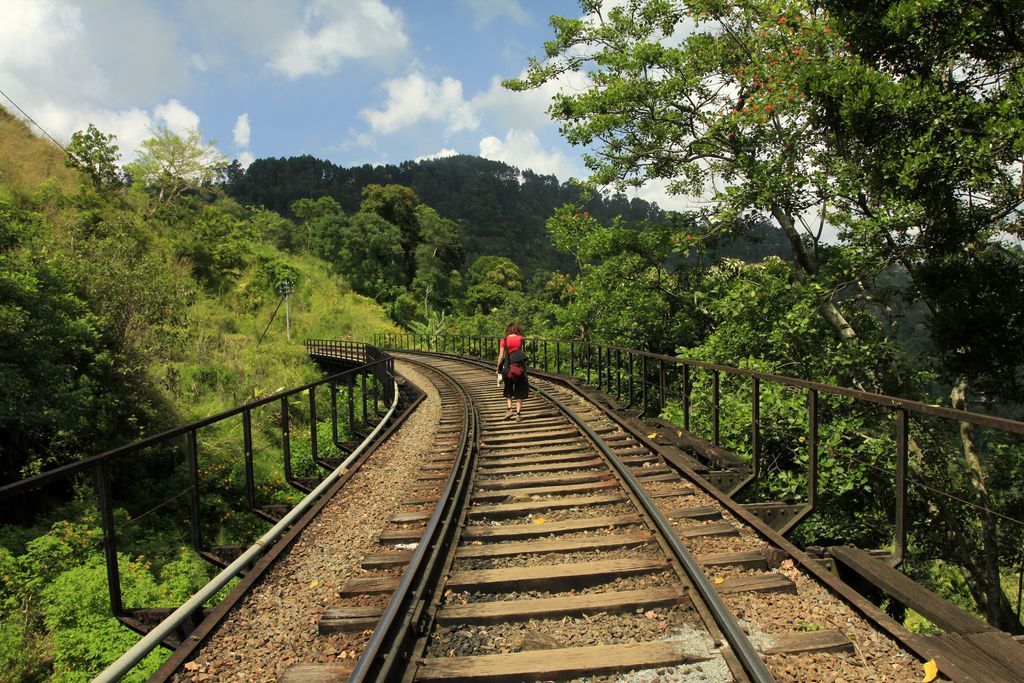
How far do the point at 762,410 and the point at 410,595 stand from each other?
819 centimetres

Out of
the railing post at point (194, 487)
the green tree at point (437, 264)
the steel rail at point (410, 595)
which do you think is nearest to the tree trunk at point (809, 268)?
the steel rail at point (410, 595)

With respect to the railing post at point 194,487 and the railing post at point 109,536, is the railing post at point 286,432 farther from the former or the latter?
the railing post at point 109,536

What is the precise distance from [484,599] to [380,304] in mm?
66438

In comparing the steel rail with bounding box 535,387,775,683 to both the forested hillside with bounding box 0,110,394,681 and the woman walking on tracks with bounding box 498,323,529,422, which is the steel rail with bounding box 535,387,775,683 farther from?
the woman walking on tracks with bounding box 498,323,529,422

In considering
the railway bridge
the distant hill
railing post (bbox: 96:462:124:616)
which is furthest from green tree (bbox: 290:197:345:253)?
railing post (bbox: 96:462:124:616)

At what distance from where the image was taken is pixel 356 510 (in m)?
5.96

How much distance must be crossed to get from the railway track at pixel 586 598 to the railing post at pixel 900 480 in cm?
79

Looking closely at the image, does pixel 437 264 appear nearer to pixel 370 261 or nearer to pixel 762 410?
pixel 370 261

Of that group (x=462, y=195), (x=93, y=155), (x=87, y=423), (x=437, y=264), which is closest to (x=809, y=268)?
(x=87, y=423)

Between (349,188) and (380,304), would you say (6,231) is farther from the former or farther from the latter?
(349,188)

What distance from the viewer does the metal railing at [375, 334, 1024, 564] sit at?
Result: 3.86 meters

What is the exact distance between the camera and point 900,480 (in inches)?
151

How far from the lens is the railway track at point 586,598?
285 centimetres

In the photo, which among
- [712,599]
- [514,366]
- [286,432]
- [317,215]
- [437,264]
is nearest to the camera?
[712,599]
